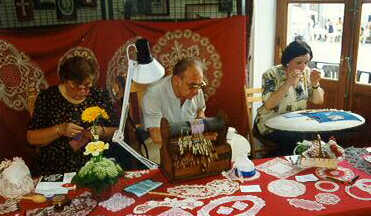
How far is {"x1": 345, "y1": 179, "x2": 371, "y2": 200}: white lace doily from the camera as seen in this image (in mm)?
1615

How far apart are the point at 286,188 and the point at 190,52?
69.1 inches

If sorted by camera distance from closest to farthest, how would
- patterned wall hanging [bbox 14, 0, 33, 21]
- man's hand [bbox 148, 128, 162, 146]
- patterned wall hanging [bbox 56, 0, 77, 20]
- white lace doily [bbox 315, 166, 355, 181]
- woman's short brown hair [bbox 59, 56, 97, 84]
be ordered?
1. white lace doily [bbox 315, 166, 355, 181]
2. woman's short brown hair [bbox 59, 56, 97, 84]
3. man's hand [bbox 148, 128, 162, 146]
4. patterned wall hanging [bbox 14, 0, 33, 21]
5. patterned wall hanging [bbox 56, 0, 77, 20]

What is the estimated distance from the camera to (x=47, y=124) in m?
2.27

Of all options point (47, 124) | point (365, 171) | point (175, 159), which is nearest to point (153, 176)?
point (175, 159)

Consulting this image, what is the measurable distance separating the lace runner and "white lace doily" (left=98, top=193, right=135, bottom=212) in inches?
44.3

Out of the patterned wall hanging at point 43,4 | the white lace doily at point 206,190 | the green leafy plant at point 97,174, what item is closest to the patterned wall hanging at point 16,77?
the patterned wall hanging at point 43,4

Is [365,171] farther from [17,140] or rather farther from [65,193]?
[17,140]

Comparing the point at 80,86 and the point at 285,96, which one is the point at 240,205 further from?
the point at 285,96

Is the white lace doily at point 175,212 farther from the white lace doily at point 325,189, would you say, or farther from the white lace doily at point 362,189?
the white lace doily at point 362,189

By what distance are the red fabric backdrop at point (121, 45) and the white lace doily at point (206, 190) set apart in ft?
5.02

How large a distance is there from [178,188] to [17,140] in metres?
1.67

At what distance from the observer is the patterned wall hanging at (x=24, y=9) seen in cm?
290

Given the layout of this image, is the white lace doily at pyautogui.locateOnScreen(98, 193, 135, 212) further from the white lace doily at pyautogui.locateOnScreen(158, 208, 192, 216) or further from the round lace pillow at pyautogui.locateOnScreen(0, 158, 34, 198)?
the round lace pillow at pyautogui.locateOnScreen(0, 158, 34, 198)

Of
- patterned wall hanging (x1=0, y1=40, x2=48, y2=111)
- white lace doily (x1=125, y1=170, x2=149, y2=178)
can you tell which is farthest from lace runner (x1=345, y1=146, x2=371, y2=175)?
patterned wall hanging (x1=0, y1=40, x2=48, y2=111)
